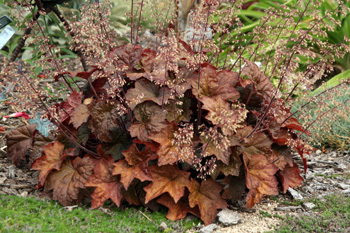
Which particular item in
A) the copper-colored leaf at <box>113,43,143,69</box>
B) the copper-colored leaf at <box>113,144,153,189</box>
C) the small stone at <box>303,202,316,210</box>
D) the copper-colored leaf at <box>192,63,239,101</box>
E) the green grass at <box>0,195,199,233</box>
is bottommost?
the green grass at <box>0,195,199,233</box>

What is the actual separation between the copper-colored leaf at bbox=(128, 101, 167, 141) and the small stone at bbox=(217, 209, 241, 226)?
2.49ft

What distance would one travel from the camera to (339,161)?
364 centimetres

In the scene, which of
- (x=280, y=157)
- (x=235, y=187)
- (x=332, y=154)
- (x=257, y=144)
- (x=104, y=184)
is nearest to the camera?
(x=104, y=184)

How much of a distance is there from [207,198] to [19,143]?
1672mm

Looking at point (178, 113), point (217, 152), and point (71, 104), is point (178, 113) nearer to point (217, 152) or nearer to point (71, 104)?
point (217, 152)

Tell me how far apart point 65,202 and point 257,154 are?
146 centimetres

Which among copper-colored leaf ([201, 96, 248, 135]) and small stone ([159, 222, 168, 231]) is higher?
copper-colored leaf ([201, 96, 248, 135])

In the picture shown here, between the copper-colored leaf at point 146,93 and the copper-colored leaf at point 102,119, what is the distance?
0.16 meters

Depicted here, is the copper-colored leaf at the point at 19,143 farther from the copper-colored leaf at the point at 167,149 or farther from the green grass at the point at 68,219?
the copper-colored leaf at the point at 167,149

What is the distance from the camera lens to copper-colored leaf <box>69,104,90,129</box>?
2.68 metres

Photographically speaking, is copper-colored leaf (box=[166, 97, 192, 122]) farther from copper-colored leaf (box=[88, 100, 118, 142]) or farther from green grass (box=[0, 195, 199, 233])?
green grass (box=[0, 195, 199, 233])

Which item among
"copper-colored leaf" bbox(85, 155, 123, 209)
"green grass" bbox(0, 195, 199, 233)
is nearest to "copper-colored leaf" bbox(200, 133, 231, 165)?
"green grass" bbox(0, 195, 199, 233)

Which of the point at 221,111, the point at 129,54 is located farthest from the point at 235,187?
the point at 129,54

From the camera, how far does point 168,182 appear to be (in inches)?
102
